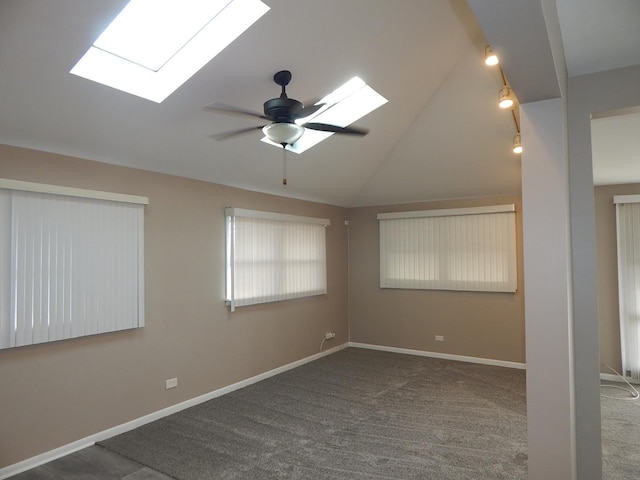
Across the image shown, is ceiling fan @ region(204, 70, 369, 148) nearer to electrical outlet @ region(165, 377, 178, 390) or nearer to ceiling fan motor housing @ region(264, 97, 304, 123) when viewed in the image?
ceiling fan motor housing @ region(264, 97, 304, 123)

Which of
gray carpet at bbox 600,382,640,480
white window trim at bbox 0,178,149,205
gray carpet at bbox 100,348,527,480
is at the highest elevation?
white window trim at bbox 0,178,149,205

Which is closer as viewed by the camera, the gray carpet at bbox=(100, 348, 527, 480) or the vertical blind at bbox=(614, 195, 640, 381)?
the gray carpet at bbox=(100, 348, 527, 480)

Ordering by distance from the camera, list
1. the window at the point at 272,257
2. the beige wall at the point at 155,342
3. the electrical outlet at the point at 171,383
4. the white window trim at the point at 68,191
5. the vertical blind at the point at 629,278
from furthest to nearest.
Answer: the vertical blind at the point at 629,278 < the window at the point at 272,257 < the electrical outlet at the point at 171,383 < the beige wall at the point at 155,342 < the white window trim at the point at 68,191

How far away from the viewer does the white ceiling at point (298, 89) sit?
2320 mm

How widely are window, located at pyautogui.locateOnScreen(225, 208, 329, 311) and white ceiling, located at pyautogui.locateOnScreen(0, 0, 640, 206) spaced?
478mm

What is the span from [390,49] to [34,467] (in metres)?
4.49

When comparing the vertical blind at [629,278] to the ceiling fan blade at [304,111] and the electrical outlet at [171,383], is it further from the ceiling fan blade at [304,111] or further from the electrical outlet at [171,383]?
the electrical outlet at [171,383]

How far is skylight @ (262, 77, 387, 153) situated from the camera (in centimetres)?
426

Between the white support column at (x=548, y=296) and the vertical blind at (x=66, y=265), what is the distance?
3.30 metres

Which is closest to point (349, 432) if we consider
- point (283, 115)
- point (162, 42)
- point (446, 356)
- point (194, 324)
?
point (194, 324)

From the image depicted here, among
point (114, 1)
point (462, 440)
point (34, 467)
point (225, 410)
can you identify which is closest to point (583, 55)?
point (114, 1)

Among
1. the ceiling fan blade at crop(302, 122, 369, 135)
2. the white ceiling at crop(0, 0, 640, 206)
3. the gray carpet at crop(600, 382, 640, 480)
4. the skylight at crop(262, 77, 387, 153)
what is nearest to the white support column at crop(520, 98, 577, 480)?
the white ceiling at crop(0, 0, 640, 206)

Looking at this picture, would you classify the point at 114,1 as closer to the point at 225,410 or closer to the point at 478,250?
the point at 225,410

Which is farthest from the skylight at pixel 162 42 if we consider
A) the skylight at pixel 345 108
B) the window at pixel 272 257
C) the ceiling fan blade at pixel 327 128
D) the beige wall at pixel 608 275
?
the beige wall at pixel 608 275
